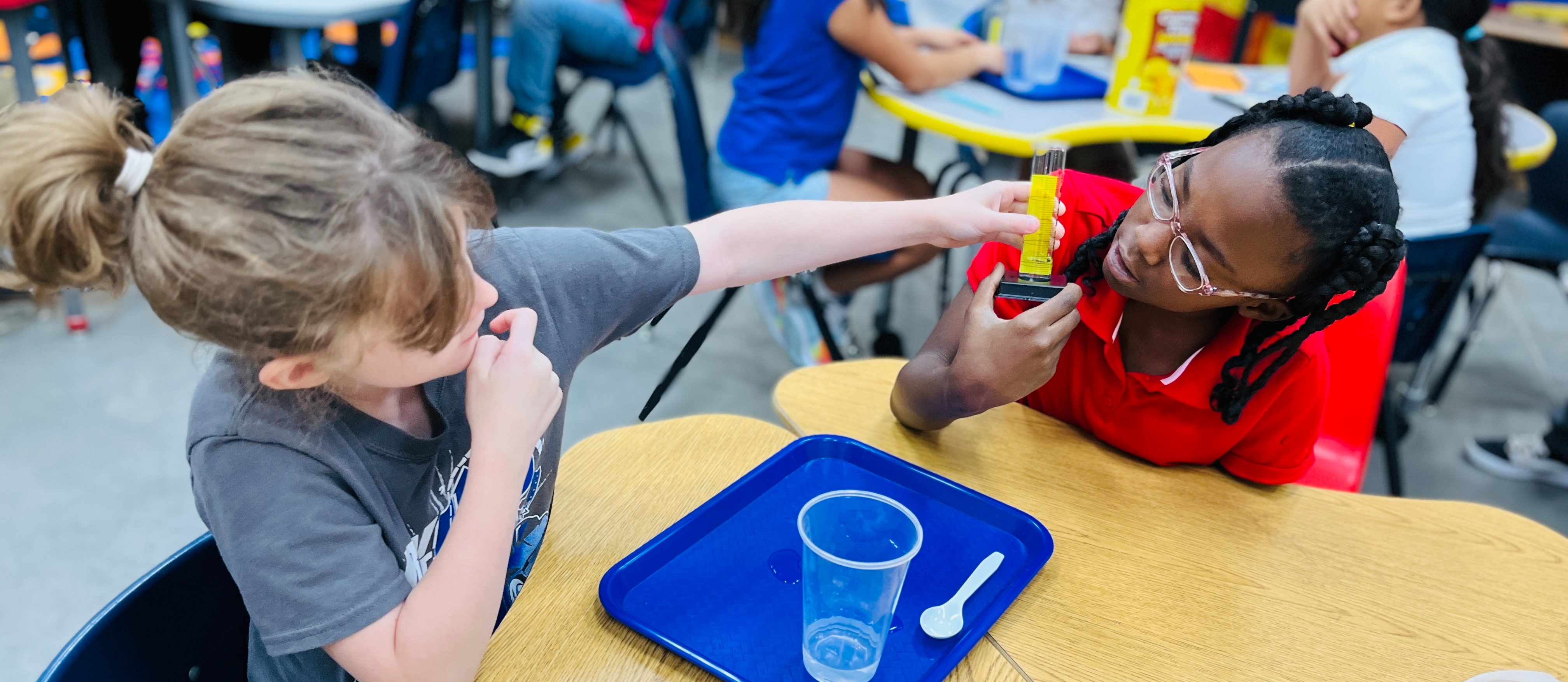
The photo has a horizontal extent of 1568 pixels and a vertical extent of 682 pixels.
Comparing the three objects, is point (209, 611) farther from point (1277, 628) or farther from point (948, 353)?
point (1277, 628)

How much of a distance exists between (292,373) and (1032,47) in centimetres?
205

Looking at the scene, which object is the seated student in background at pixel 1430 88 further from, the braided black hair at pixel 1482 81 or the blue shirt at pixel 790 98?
the blue shirt at pixel 790 98

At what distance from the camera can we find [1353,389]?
1.35m

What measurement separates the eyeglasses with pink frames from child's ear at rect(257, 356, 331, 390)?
0.82 m

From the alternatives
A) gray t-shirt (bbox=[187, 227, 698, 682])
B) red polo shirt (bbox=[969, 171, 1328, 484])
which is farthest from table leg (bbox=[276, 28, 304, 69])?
red polo shirt (bbox=[969, 171, 1328, 484])

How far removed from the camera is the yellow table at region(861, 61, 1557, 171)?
2.06 m

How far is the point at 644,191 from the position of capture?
373 cm

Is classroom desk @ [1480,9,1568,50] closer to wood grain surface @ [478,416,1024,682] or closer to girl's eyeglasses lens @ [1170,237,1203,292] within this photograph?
girl's eyeglasses lens @ [1170,237,1203,292]

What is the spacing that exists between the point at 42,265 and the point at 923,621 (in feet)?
2.31

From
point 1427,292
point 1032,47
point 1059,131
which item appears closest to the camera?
point 1427,292

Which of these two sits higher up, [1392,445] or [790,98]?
[790,98]

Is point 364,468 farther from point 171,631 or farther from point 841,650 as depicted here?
point 841,650

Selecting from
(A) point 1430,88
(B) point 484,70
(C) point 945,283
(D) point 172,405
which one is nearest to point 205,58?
(B) point 484,70

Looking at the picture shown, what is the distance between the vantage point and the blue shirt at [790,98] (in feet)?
7.29
